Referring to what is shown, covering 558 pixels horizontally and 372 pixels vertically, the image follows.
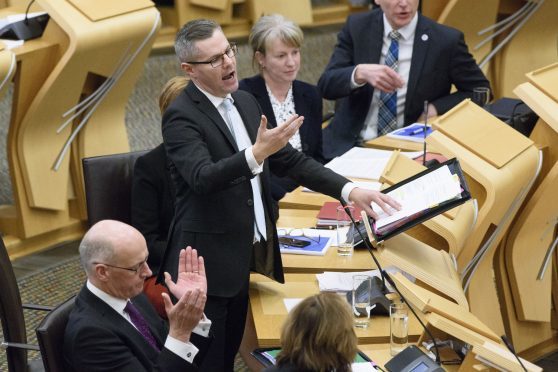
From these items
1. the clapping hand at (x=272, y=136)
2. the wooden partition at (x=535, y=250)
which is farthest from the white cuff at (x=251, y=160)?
the wooden partition at (x=535, y=250)

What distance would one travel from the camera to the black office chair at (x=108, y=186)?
4.04 m

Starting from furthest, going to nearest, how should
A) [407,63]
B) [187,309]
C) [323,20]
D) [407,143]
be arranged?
1. [323,20]
2. [407,63]
3. [407,143]
4. [187,309]

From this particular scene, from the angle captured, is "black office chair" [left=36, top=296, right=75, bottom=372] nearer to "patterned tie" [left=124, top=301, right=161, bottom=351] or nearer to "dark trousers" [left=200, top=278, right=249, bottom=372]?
"patterned tie" [left=124, top=301, right=161, bottom=351]

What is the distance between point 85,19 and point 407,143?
1.80 m

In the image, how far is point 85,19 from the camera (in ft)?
17.7

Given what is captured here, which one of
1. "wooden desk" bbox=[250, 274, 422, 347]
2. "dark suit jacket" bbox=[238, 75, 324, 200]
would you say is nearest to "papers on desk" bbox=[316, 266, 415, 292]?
"wooden desk" bbox=[250, 274, 422, 347]

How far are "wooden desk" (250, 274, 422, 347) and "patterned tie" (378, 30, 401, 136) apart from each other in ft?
5.80

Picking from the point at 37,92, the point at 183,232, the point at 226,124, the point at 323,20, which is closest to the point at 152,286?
the point at 183,232

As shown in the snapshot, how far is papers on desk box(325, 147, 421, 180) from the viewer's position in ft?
14.7

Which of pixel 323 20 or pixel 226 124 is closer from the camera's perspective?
pixel 226 124

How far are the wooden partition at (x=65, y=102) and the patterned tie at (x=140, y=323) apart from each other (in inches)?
99.0

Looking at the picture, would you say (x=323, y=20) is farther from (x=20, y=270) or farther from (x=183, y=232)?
(x=183, y=232)

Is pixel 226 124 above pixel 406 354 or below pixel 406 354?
above

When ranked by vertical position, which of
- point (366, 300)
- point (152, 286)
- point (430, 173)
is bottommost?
point (152, 286)
